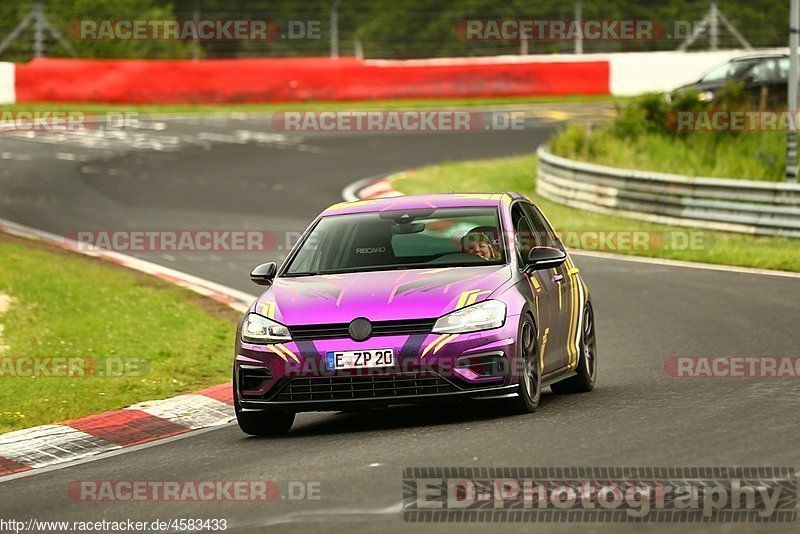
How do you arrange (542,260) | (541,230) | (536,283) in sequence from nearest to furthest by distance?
(542,260)
(536,283)
(541,230)

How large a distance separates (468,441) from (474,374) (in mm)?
703

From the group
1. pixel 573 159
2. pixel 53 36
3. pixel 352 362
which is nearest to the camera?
pixel 352 362

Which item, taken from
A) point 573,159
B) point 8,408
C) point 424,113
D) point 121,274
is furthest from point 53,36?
point 8,408

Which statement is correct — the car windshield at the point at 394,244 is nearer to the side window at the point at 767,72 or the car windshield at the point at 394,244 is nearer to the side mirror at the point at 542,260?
the side mirror at the point at 542,260

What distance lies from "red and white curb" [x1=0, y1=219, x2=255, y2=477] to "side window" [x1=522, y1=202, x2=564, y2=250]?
2.58 m

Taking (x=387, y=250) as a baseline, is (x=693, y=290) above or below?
below

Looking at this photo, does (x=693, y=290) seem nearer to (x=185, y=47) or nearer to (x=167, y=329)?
(x=167, y=329)

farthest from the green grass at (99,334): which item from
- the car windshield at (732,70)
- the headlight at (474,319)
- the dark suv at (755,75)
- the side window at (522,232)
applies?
the car windshield at (732,70)

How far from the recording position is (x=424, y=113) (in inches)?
1535

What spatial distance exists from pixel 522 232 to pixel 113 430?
10.3 feet

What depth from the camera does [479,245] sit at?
33.5ft

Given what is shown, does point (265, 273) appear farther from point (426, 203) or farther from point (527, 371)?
point (527, 371)

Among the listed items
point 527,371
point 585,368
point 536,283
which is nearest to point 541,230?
point 585,368

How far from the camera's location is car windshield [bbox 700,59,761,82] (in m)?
32.7
